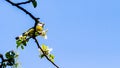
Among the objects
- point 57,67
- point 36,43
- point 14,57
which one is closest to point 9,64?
point 14,57

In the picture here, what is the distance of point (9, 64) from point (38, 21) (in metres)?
1.57

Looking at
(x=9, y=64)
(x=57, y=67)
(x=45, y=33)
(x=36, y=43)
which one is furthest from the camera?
(x=45, y=33)

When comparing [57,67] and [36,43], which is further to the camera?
[36,43]

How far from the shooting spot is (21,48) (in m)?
9.53

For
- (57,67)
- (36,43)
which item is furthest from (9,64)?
(57,67)

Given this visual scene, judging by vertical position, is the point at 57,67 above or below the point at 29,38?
below

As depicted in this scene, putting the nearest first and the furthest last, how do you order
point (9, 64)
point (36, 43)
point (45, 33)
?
point (36, 43) → point (9, 64) → point (45, 33)

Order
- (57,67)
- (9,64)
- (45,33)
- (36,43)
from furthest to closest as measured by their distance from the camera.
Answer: (45,33), (9,64), (36,43), (57,67)

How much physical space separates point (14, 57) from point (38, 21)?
1.75 metres

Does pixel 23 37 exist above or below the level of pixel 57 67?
above

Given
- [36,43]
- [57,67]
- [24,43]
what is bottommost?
[57,67]

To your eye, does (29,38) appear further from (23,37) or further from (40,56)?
(40,56)

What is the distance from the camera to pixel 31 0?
8.19m

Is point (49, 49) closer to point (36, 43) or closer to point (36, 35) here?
point (36, 35)
